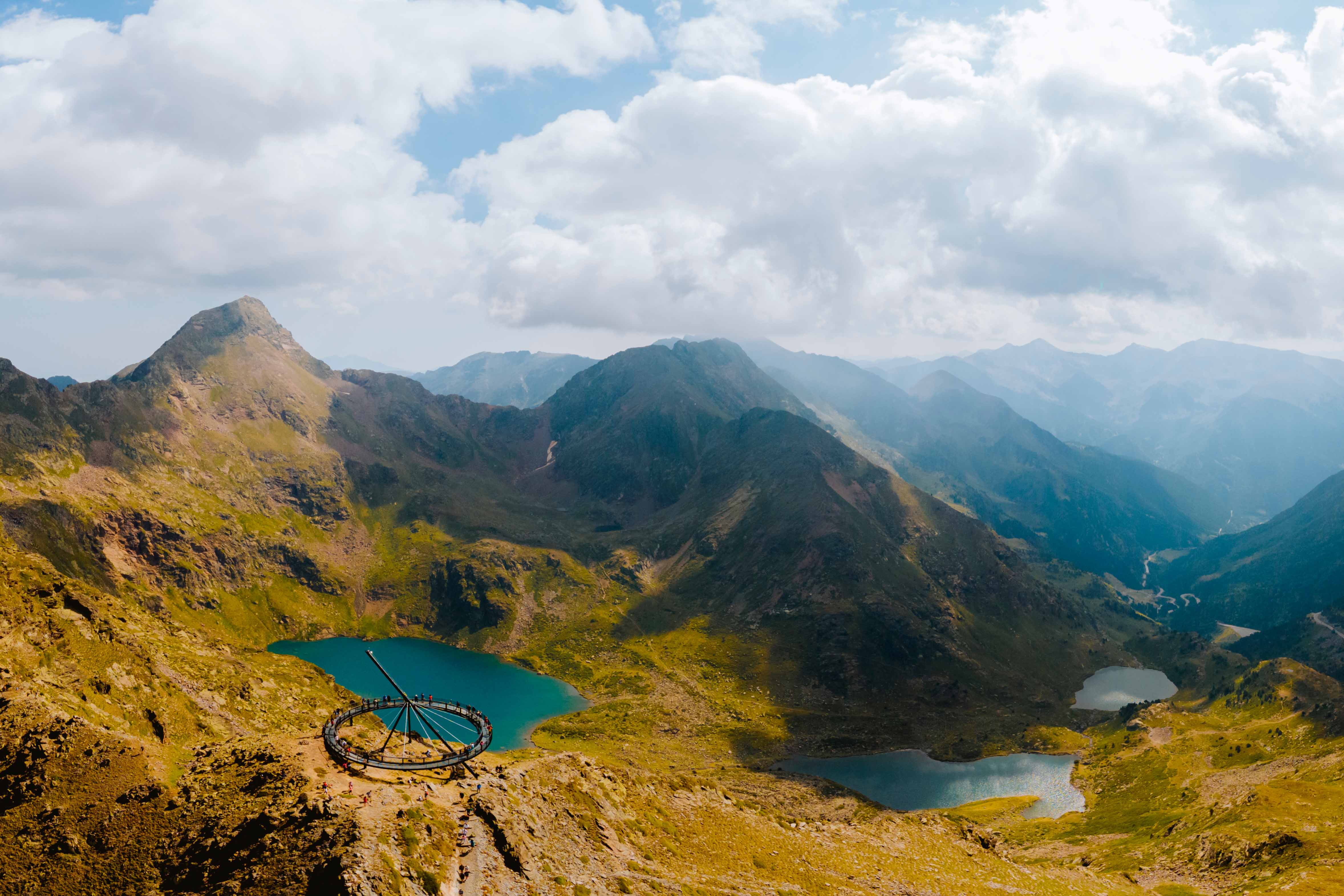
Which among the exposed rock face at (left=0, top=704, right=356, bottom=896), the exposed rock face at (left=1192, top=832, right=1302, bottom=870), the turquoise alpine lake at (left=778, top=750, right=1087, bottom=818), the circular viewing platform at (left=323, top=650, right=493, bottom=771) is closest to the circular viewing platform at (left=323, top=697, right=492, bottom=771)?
the circular viewing platform at (left=323, top=650, right=493, bottom=771)

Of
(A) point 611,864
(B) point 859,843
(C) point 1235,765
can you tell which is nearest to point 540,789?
(A) point 611,864

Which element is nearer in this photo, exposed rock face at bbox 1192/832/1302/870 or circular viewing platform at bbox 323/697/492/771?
circular viewing platform at bbox 323/697/492/771

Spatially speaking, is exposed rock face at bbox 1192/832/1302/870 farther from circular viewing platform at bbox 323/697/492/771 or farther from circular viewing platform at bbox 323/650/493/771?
circular viewing platform at bbox 323/697/492/771

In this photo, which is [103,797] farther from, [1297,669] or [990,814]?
[1297,669]

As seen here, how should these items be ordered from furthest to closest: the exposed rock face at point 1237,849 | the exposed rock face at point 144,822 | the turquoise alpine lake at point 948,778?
the turquoise alpine lake at point 948,778
the exposed rock face at point 1237,849
the exposed rock face at point 144,822

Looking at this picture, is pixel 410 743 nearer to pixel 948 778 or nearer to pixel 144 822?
pixel 144 822

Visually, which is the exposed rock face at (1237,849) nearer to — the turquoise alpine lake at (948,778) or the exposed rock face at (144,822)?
the turquoise alpine lake at (948,778)

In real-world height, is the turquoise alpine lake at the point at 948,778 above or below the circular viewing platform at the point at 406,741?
below

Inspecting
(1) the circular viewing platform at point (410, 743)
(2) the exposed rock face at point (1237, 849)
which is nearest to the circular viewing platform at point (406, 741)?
(1) the circular viewing platform at point (410, 743)
